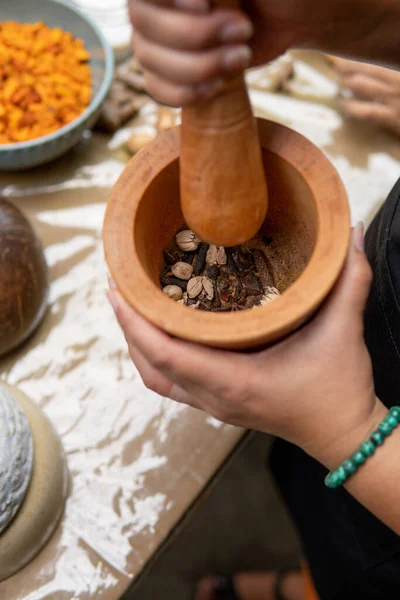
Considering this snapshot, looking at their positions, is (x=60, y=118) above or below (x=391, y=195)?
below

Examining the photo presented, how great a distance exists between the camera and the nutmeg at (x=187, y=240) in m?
0.78

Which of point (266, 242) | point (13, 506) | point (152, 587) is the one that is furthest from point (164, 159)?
point (152, 587)

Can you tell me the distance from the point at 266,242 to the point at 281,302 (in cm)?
25

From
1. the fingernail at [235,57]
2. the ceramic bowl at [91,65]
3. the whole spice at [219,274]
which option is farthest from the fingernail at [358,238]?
the ceramic bowl at [91,65]

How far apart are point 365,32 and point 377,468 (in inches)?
20.7

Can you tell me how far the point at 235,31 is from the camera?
1.53 feet

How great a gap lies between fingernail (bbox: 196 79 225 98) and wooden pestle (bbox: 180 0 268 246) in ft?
0.04

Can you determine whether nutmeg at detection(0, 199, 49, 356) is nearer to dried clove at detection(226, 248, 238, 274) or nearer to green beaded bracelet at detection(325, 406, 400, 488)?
dried clove at detection(226, 248, 238, 274)

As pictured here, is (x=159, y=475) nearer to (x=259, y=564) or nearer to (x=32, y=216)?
(x=32, y=216)

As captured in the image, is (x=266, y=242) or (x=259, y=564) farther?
(x=259, y=564)

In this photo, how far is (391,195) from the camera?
0.80 metres

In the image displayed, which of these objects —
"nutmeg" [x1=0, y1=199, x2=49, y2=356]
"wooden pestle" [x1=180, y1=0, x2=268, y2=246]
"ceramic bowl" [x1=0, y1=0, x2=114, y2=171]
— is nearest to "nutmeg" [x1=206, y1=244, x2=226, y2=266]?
"wooden pestle" [x1=180, y1=0, x2=268, y2=246]

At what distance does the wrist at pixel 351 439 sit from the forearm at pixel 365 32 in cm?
44

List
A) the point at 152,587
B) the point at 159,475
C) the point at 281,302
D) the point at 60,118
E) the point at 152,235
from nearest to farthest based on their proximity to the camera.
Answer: the point at 281,302
the point at 152,235
the point at 159,475
the point at 60,118
the point at 152,587
